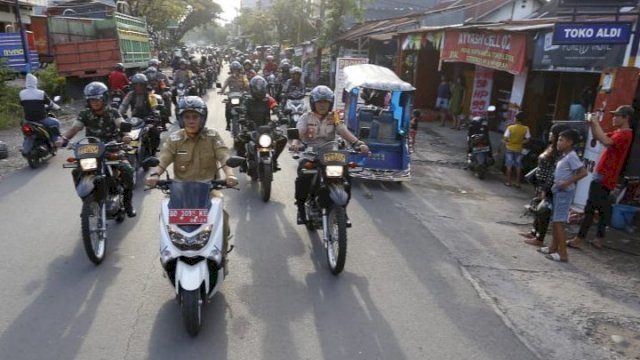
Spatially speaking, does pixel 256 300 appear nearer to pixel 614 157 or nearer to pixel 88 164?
pixel 88 164

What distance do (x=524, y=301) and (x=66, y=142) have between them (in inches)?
204

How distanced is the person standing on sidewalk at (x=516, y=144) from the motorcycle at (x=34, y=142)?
878 centimetres

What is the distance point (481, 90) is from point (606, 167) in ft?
34.2

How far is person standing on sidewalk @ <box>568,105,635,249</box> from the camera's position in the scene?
21.4 feet

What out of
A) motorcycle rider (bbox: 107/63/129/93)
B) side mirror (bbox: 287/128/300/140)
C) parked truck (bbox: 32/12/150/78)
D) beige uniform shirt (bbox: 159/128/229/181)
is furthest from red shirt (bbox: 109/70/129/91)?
beige uniform shirt (bbox: 159/128/229/181)

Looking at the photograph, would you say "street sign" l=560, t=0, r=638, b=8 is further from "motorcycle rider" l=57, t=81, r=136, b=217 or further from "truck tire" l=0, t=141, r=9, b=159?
"truck tire" l=0, t=141, r=9, b=159

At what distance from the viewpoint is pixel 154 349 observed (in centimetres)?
389

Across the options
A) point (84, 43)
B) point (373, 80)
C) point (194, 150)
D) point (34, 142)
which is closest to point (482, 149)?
point (373, 80)

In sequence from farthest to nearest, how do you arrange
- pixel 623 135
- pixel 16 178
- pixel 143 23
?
pixel 143 23 < pixel 16 178 < pixel 623 135

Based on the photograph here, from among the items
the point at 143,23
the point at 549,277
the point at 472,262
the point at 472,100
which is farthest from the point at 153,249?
the point at 143,23

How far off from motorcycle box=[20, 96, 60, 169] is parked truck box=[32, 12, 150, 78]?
30.1 feet

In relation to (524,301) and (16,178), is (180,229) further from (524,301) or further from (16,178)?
(16,178)

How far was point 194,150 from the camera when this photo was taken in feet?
15.6

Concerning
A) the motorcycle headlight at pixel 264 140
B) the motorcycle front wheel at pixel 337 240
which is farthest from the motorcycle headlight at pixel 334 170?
the motorcycle headlight at pixel 264 140
